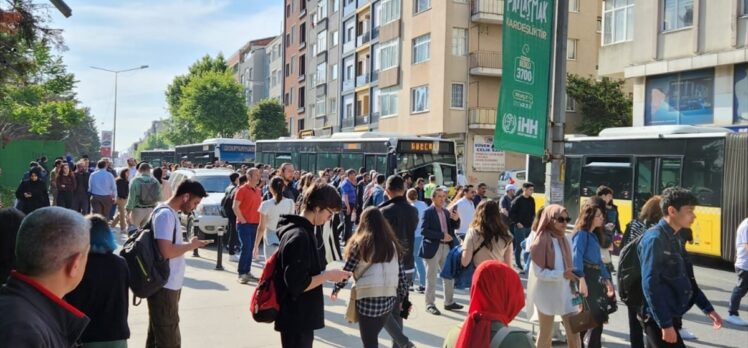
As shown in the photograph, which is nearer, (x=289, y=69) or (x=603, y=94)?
(x=603, y=94)

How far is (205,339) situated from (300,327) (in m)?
3.23

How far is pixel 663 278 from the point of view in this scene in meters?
4.74

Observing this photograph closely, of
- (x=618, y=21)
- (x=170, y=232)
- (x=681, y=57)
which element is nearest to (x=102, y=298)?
(x=170, y=232)

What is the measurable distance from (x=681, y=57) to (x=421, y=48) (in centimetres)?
1796

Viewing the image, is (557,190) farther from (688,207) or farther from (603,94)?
(603,94)

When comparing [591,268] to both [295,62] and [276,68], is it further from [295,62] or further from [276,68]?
[276,68]

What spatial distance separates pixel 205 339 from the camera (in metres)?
7.27

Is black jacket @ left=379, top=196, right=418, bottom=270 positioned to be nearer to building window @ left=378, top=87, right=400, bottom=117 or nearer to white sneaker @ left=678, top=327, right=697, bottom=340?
white sneaker @ left=678, top=327, right=697, bottom=340

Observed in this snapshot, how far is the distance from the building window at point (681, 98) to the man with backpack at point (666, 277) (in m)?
19.6

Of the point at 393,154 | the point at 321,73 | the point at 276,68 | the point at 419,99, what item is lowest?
Result: the point at 393,154

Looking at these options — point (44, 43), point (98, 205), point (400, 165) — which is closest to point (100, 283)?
point (44, 43)

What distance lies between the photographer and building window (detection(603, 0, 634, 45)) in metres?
25.2

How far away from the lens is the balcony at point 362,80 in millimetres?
46969

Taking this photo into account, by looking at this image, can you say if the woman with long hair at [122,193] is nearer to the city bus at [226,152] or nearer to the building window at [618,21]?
the building window at [618,21]
